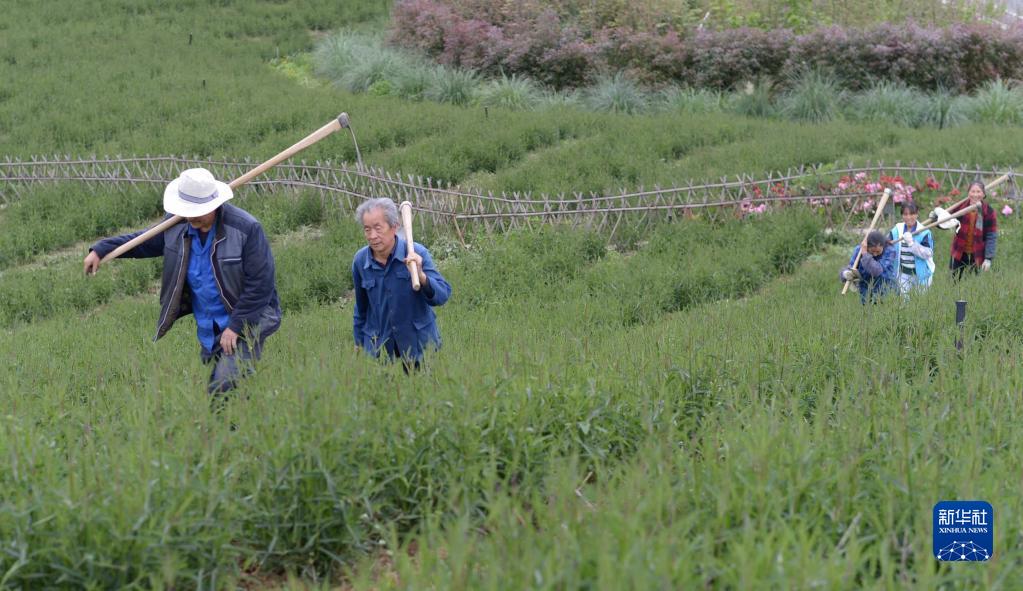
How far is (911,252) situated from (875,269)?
56 cm

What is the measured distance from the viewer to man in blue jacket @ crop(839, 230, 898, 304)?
27.5ft

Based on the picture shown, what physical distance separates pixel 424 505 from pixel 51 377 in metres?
3.73

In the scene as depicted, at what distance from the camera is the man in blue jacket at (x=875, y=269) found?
839cm

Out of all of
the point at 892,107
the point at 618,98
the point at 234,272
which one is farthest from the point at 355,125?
the point at 234,272

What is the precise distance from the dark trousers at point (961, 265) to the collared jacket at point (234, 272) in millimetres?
6382

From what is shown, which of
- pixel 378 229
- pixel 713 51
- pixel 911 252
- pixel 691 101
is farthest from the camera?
pixel 713 51

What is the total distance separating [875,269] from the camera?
8383 millimetres

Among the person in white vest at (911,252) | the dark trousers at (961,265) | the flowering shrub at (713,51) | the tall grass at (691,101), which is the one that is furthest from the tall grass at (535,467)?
the flowering shrub at (713,51)

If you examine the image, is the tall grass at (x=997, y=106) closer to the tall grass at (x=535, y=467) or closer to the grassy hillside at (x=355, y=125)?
the grassy hillside at (x=355, y=125)

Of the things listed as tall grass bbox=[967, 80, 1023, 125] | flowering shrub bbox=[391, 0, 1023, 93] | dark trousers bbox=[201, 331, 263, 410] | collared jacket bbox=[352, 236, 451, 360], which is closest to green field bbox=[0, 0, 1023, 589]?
dark trousers bbox=[201, 331, 263, 410]

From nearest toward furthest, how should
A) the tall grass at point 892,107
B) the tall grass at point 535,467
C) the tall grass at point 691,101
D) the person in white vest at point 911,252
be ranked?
the tall grass at point 535,467 → the person in white vest at point 911,252 → the tall grass at point 892,107 → the tall grass at point 691,101

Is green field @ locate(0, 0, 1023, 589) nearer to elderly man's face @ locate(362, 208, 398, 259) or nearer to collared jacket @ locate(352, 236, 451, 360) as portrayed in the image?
collared jacket @ locate(352, 236, 451, 360)

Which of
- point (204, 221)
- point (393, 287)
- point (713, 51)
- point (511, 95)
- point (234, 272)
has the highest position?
point (204, 221)

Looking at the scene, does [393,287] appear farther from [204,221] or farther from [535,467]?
[535,467]
